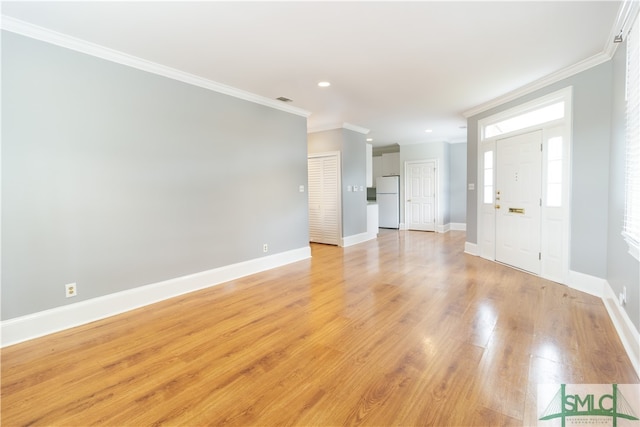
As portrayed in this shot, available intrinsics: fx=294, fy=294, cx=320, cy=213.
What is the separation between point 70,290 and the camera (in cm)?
284

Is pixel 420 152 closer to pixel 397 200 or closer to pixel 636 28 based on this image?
pixel 397 200

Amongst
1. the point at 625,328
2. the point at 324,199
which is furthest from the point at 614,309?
the point at 324,199

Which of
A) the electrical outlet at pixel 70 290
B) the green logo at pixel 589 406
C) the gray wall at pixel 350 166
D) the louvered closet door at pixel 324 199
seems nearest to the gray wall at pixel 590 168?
the green logo at pixel 589 406

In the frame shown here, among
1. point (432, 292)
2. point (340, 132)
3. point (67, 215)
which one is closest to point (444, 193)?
point (340, 132)

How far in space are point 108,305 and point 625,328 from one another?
15.4 ft

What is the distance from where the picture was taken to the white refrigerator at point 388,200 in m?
9.33

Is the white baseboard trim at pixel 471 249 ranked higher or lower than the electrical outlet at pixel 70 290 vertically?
lower

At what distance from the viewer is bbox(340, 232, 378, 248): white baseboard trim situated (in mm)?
6660

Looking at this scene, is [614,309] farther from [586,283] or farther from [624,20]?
[624,20]

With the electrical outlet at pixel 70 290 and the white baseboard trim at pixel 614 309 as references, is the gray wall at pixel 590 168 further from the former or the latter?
the electrical outlet at pixel 70 290

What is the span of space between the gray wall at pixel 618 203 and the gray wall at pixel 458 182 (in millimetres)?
5589

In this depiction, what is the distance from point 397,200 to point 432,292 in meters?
6.01

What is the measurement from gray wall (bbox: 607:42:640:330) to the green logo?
2.86ft

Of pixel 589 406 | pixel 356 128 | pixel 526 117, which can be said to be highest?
pixel 356 128
